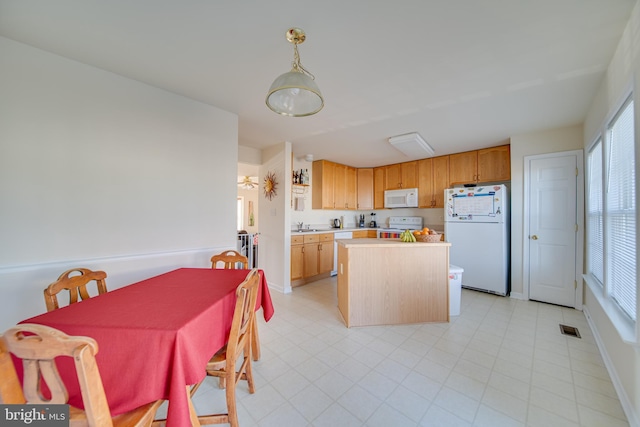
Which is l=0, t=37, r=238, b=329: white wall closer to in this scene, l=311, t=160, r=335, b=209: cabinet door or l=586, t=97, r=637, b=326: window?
l=311, t=160, r=335, b=209: cabinet door

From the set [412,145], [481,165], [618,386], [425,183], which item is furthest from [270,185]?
[618,386]

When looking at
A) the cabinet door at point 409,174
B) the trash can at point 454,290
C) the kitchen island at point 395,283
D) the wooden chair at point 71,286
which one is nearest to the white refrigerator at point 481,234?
the cabinet door at point 409,174

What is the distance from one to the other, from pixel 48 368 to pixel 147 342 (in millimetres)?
270

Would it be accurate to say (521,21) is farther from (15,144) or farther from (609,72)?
(15,144)

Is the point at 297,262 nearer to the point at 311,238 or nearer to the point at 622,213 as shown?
the point at 311,238

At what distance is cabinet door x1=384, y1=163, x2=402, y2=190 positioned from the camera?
4.97 m

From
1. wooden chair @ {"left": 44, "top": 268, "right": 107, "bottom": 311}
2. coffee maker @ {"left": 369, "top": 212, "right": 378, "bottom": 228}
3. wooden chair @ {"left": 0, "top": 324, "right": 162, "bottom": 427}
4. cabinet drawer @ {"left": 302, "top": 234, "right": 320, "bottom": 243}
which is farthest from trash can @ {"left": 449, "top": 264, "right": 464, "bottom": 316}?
wooden chair @ {"left": 44, "top": 268, "right": 107, "bottom": 311}

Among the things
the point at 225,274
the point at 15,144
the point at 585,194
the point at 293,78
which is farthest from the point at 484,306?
the point at 15,144

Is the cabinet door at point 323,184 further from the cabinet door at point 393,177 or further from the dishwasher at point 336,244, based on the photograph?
the cabinet door at point 393,177

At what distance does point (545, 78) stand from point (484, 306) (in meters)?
2.64

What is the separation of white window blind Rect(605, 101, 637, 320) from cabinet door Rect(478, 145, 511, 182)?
177cm

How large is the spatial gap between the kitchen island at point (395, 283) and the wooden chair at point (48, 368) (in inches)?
79.7

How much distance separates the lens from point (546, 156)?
3145 mm

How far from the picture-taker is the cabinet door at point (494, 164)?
3680mm
